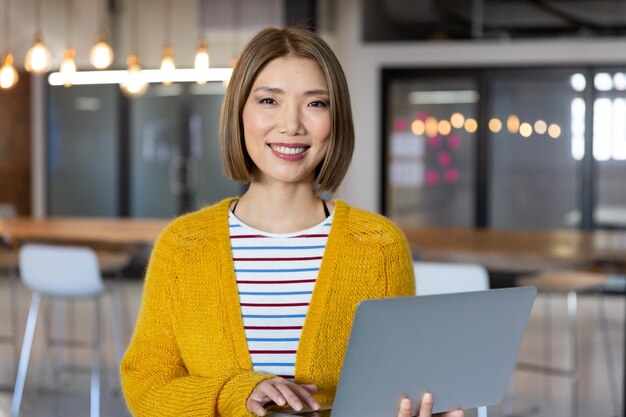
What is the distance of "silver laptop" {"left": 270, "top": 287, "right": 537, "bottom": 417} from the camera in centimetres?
129

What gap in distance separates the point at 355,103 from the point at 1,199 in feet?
12.1

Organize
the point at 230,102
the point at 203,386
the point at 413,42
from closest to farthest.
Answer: the point at 203,386 → the point at 230,102 → the point at 413,42

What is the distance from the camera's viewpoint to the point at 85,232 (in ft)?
16.6

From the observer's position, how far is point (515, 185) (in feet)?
28.9

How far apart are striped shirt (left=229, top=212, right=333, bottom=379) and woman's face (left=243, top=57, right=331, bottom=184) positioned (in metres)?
0.12

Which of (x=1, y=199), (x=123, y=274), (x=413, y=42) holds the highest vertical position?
(x=413, y=42)

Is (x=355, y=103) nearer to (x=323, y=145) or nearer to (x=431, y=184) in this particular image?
(x=431, y=184)

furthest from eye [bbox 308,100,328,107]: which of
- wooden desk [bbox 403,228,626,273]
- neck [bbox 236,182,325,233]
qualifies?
wooden desk [bbox 403,228,626,273]

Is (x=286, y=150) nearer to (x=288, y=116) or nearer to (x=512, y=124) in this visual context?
(x=288, y=116)

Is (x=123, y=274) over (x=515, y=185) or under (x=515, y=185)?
under

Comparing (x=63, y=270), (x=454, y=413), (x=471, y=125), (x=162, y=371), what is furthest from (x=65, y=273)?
(x=471, y=125)

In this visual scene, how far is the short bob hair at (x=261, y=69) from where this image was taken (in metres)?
1.61

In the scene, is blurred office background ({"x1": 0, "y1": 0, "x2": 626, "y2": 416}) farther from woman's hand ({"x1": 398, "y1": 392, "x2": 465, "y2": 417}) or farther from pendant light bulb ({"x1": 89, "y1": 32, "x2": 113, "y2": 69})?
woman's hand ({"x1": 398, "y1": 392, "x2": 465, "y2": 417})

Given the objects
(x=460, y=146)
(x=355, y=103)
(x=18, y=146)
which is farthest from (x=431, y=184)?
(x=18, y=146)
